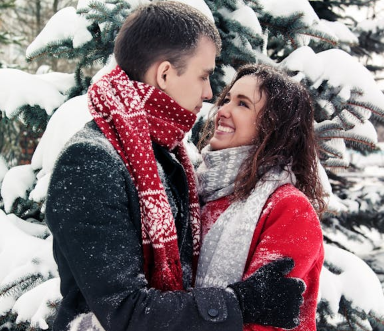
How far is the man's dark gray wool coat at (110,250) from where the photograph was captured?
4.06 feet

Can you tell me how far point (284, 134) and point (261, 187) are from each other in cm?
29

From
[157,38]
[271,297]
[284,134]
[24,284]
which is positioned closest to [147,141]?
[157,38]

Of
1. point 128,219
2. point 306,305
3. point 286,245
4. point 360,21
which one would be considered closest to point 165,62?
point 128,219

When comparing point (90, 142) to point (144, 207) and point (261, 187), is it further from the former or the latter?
point (261, 187)

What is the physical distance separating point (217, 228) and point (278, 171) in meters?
0.34

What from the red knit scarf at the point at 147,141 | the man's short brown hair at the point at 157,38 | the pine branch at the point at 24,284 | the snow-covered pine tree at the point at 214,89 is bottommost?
the pine branch at the point at 24,284

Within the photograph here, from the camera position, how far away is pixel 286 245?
1504mm

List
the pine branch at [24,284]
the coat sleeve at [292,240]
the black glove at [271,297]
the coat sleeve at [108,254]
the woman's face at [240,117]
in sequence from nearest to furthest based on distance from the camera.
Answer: the coat sleeve at [108,254], the black glove at [271,297], the coat sleeve at [292,240], the woman's face at [240,117], the pine branch at [24,284]

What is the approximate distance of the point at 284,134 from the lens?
74.6 inches

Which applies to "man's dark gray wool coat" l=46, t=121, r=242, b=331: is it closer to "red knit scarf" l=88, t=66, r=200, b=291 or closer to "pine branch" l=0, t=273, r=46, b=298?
"red knit scarf" l=88, t=66, r=200, b=291

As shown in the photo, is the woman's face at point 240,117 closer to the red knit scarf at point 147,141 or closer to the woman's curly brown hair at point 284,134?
the woman's curly brown hair at point 284,134

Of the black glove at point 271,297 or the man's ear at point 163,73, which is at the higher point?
the man's ear at point 163,73

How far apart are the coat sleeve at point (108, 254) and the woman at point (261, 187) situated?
27 cm

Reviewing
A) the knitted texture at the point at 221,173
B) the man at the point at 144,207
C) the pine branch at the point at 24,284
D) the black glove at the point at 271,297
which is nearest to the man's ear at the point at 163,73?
the man at the point at 144,207
